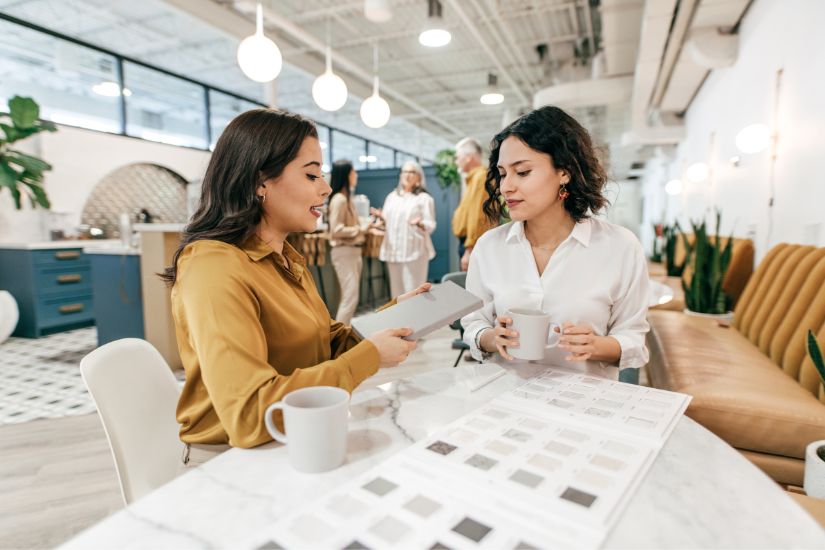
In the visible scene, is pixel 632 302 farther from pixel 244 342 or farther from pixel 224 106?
pixel 224 106

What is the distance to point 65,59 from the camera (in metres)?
7.68

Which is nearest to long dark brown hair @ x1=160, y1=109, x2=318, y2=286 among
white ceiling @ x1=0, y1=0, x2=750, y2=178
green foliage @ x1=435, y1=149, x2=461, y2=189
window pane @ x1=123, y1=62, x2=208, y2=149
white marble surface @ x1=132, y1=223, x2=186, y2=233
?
white marble surface @ x1=132, y1=223, x2=186, y2=233

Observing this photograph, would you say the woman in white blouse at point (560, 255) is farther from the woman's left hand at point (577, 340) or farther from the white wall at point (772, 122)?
the white wall at point (772, 122)

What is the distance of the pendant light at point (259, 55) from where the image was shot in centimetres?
353

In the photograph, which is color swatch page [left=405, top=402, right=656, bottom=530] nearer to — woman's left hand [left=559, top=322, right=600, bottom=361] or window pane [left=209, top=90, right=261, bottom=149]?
woman's left hand [left=559, top=322, right=600, bottom=361]

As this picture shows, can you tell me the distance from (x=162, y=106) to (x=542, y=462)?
520 inches

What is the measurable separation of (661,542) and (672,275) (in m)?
5.64

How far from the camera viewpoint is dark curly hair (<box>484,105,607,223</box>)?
4.75 feet

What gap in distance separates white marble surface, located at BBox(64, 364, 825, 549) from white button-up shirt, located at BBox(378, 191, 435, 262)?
3.90 meters

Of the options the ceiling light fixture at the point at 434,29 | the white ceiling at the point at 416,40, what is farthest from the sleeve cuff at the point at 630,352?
the ceiling light fixture at the point at 434,29

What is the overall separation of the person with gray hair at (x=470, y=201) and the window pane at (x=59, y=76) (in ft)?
17.1

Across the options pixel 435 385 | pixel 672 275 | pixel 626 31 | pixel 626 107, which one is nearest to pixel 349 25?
pixel 626 31

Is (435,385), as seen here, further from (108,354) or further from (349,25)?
(349,25)

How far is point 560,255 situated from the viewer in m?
1.43
